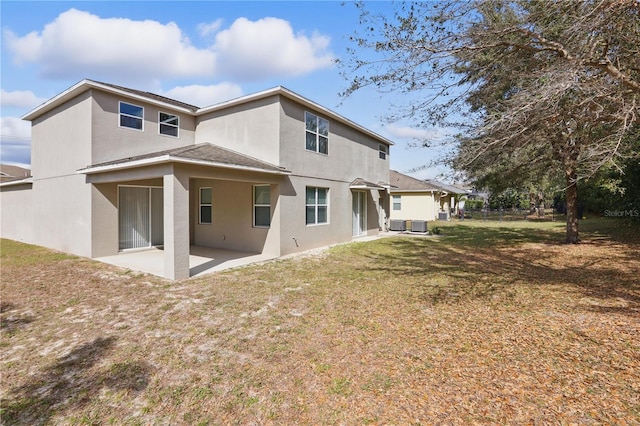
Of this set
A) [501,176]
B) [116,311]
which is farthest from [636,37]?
[116,311]

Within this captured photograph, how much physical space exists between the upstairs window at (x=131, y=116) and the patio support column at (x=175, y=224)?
5.10 metres

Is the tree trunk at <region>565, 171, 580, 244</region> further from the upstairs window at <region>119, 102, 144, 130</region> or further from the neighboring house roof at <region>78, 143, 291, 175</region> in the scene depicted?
the upstairs window at <region>119, 102, 144, 130</region>

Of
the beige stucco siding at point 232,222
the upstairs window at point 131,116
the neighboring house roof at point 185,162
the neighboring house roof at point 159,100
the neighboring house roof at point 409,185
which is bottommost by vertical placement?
the beige stucco siding at point 232,222

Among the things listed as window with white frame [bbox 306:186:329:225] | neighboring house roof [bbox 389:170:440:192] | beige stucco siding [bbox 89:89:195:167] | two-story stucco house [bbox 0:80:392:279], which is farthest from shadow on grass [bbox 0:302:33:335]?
neighboring house roof [bbox 389:170:440:192]

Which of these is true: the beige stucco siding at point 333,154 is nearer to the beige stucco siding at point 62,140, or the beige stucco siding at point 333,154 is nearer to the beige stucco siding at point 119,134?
the beige stucco siding at point 119,134

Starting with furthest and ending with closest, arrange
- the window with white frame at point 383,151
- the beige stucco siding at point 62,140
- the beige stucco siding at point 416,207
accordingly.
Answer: the beige stucco siding at point 416,207 < the window with white frame at point 383,151 < the beige stucco siding at point 62,140

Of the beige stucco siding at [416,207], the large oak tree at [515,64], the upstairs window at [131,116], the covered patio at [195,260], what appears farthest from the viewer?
the beige stucco siding at [416,207]

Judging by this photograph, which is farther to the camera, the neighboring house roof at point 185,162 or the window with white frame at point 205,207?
the window with white frame at point 205,207

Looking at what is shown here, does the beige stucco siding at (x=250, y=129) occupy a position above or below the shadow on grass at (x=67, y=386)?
above

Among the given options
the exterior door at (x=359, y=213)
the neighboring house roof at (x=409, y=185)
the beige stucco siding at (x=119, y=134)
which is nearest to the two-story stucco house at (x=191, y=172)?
the beige stucco siding at (x=119, y=134)

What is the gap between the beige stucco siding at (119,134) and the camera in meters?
10.5

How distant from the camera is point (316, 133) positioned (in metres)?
12.9

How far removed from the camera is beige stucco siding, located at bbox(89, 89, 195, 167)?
10484mm

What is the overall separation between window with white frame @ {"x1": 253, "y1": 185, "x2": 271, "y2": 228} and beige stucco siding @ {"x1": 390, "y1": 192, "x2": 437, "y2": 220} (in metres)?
19.9
